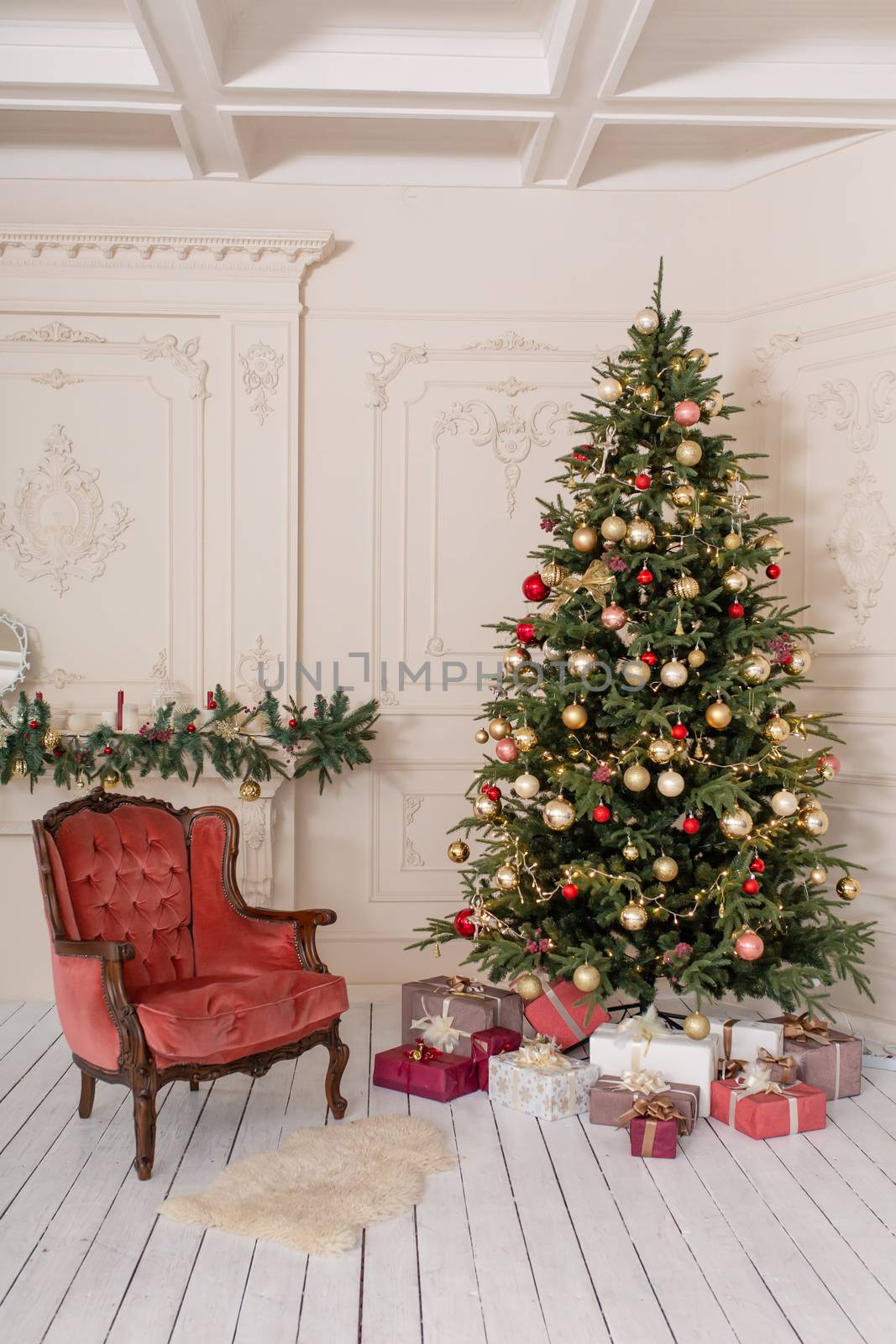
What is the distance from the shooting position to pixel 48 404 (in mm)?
4887

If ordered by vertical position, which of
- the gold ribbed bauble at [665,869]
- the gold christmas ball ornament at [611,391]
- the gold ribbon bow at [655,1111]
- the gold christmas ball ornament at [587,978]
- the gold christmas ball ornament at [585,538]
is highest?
the gold christmas ball ornament at [611,391]

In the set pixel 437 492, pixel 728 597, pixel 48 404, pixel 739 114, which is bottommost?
pixel 728 597

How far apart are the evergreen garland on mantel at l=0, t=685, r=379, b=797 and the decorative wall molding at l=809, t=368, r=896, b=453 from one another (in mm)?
2313

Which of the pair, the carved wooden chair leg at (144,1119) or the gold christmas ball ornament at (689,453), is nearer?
the carved wooden chair leg at (144,1119)

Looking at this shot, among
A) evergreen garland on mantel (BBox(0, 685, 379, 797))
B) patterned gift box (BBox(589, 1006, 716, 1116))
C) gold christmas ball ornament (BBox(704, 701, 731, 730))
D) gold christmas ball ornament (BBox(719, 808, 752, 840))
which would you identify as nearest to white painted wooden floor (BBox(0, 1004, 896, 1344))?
patterned gift box (BBox(589, 1006, 716, 1116))

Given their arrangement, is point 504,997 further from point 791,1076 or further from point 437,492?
point 437,492

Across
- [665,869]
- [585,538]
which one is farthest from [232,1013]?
[585,538]

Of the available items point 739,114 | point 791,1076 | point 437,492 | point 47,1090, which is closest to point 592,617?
point 437,492

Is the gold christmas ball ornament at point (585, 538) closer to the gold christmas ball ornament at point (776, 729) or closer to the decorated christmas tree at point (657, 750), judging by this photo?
the decorated christmas tree at point (657, 750)

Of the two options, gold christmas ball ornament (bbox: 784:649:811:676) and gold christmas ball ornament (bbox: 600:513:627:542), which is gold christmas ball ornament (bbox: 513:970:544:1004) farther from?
gold christmas ball ornament (bbox: 600:513:627:542)

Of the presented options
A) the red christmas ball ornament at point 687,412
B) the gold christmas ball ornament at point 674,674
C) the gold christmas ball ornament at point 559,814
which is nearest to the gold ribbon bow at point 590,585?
the gold christmas ball ornament at point 674,674

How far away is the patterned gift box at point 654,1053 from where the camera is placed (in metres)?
3.57

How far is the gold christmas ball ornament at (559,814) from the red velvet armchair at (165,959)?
2.72 feet

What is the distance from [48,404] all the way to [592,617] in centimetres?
270
